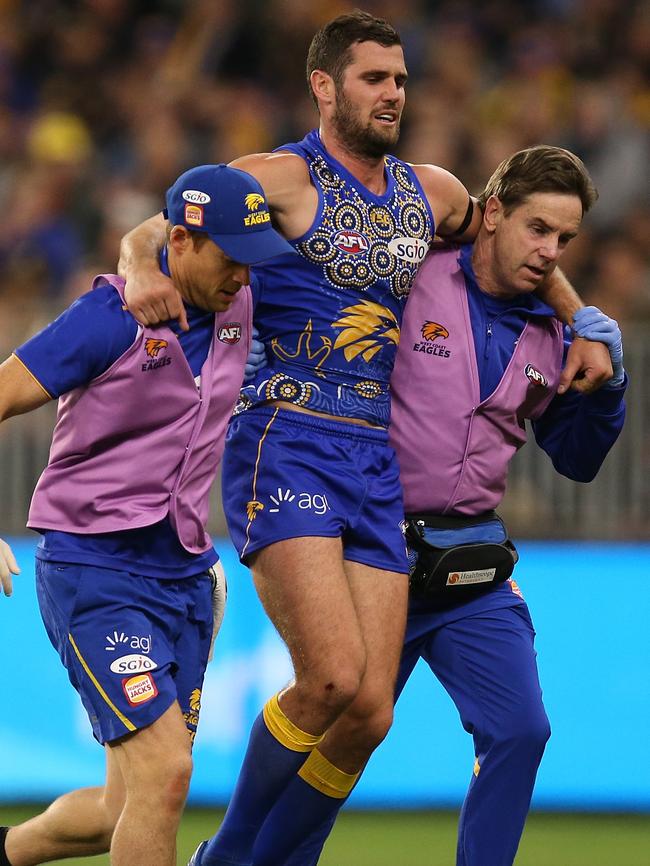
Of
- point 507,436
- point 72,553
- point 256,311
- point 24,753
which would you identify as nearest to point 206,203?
point 256,311

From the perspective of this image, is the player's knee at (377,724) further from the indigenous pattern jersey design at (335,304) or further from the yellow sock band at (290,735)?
the indigenous pattern jersey design at (335,304)

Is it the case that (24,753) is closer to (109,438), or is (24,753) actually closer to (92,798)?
(92,798)

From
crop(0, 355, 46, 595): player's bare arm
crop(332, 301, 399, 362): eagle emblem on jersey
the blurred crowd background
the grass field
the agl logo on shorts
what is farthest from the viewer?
the blurred crowd background

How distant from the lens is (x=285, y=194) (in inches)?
192

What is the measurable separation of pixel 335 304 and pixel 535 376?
76 centimetres

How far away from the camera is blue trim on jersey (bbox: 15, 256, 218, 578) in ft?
14.1

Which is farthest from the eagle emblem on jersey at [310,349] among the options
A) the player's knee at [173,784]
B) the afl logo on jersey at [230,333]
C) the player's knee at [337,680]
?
the player's knee at [173,784]

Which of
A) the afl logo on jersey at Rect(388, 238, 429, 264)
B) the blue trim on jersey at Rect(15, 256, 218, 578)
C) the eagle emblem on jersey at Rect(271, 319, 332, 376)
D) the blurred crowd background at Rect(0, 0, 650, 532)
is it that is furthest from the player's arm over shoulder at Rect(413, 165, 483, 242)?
the blurred crowd background at Rect(0, 0, 650, 532)

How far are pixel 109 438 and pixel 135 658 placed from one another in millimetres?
616

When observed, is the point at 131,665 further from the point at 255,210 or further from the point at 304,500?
the point at 255,210

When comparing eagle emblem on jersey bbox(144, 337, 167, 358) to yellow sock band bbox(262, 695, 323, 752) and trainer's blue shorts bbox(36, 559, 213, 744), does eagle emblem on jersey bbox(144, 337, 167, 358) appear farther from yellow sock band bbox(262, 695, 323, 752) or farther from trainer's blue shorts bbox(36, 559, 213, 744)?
yellow sock band bbox(262, 695, 323, 752)

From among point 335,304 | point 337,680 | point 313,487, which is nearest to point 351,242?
point 335,304

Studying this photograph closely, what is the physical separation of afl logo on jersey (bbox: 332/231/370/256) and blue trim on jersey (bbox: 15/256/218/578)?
51cm

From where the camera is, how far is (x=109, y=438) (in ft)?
14.7
